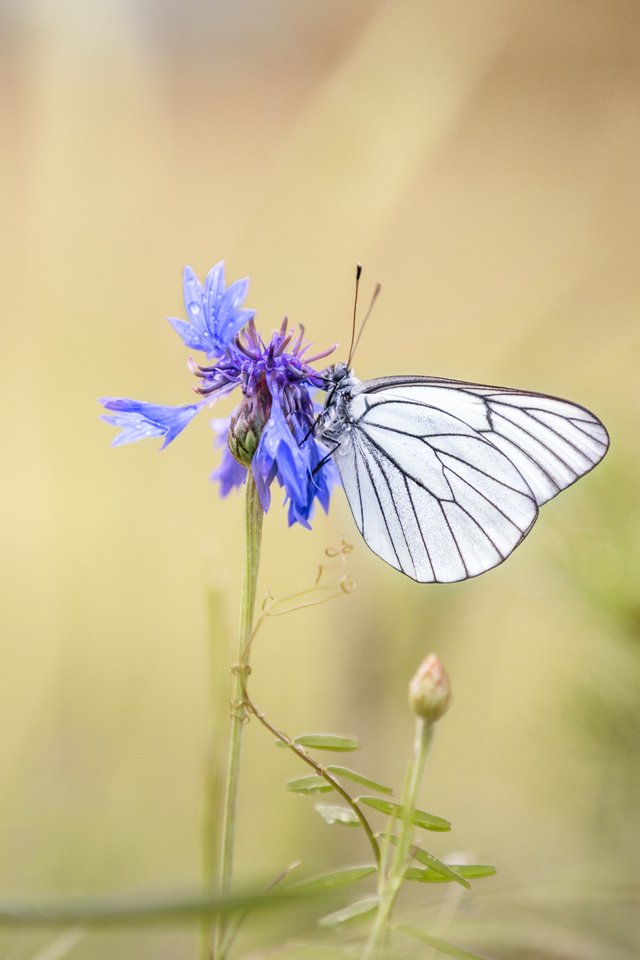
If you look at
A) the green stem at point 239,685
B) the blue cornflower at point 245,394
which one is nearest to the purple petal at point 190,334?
the blue cornflower at point 245,394

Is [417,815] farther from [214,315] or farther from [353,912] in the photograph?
[214,315]

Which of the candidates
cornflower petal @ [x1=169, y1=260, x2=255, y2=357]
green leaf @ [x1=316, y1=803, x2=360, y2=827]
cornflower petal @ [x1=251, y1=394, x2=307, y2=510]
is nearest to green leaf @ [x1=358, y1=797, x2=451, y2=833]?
green leaf @ [x1=316, y1=803, x2=360, y2=827]

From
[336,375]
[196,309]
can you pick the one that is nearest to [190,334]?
[196,309]

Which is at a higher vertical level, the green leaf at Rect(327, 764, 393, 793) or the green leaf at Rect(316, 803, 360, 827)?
the green leaf at Rect(327, 764, 393, 793)

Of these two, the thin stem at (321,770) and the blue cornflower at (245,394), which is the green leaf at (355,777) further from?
the blue cornflower at (245,394)

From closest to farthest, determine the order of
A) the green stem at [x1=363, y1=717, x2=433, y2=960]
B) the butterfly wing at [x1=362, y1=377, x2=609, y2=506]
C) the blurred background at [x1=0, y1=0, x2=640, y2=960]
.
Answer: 1. the green stem at [x1=363, y1=717, x2=433, y2=960]
2. the butterfly wing at [x1=362, y1=377, x2=609, y2=506]
3. the blurred background at [x1=0, y1=0, x2=640, y2=960]

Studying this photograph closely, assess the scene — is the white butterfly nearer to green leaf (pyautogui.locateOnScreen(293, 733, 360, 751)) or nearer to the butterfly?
the butterfly

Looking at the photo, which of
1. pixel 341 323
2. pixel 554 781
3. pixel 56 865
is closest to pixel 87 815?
pixel 56 865
